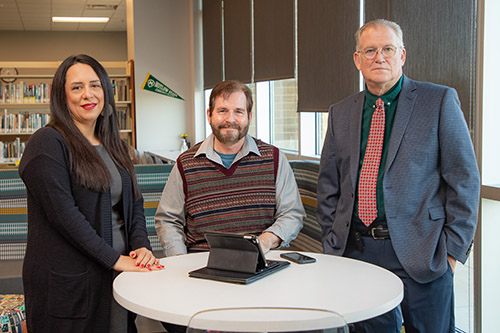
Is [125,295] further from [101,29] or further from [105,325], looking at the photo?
[101,29]

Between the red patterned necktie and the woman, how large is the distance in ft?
2.69

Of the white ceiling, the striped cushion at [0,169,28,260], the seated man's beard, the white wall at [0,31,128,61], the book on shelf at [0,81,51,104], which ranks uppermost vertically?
the white ceiling

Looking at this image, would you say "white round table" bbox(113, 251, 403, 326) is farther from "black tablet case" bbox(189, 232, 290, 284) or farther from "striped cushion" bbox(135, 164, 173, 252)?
"striped cushion" bbox(135, 164, 173, 252)

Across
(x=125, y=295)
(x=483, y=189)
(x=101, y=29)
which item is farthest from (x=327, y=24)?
(x=101, y=29)

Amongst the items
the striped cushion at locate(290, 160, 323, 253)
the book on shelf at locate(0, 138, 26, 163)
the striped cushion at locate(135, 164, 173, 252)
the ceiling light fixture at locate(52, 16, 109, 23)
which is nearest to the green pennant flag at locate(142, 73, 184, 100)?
the book on shelf at locate(0, 138, 26, 163)

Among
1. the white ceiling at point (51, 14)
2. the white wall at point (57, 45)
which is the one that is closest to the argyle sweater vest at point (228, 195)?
the white ceiling at point (51, 14)

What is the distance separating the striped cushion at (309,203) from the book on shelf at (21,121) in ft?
19.1

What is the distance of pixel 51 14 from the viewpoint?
1159 cm

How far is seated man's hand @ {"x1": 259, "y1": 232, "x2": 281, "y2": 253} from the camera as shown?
2.29m

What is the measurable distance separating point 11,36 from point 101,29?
2108 millimetres

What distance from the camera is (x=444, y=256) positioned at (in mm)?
2033

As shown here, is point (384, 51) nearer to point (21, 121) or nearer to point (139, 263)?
point (139, 263)

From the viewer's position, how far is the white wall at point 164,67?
28.7 ft

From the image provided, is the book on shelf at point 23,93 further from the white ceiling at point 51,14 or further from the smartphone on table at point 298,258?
the smartphone on table at point 298,258
